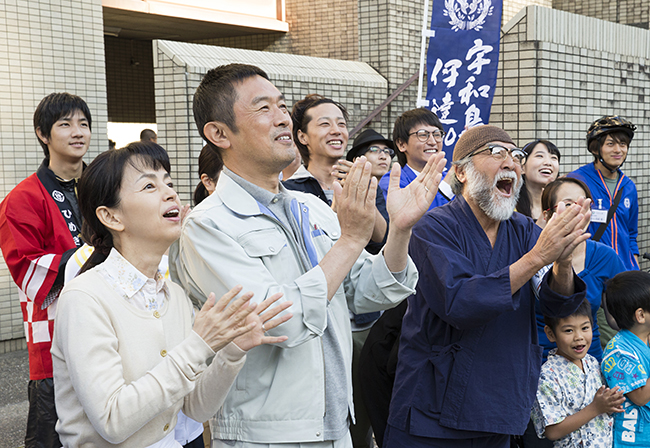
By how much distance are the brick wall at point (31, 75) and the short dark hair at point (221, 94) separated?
4.39m

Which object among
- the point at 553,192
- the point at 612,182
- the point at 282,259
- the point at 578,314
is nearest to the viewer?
the point at 282,259

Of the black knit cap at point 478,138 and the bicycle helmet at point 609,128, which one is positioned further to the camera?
the bicycle helmet at point 609,128

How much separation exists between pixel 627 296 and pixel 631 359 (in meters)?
0.34

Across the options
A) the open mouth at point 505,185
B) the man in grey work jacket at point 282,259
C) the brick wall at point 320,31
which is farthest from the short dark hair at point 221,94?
the brick wall at point 320,31

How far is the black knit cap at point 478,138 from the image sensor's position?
9.21ft

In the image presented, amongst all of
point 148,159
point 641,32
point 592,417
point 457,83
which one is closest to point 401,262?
point 148,159

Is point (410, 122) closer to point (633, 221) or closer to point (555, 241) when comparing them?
point (555, 241)

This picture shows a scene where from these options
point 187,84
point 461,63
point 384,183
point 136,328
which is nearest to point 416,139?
point 384,183

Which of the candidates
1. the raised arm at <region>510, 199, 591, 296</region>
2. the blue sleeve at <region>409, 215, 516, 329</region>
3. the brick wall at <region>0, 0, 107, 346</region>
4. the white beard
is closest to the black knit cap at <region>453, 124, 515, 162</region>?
the white beard

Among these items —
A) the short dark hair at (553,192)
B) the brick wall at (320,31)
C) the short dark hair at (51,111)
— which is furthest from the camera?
the brick wall at (320,31)

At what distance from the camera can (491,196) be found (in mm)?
2682

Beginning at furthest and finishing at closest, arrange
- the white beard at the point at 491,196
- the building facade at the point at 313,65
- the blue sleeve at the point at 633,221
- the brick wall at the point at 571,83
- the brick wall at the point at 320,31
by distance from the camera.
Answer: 1. the brick wall at the point at 320,31
2. the brick wall at the point at 571,83
3. the building facade at the point at 313,65
4. the blue sleeve at the point at 633,221
5. the white beard at the point at 491,196

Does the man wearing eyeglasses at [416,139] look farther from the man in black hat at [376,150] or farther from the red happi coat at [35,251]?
the red happi coat at [35,251]

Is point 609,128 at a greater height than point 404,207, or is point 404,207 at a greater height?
point 609,128
